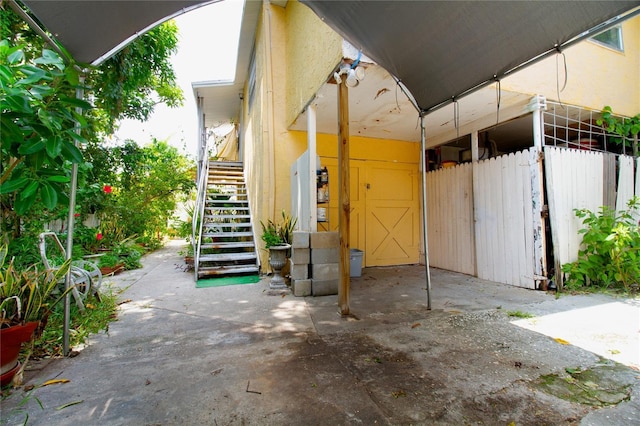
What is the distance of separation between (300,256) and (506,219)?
3461mm

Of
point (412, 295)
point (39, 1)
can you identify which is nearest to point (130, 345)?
point (39, 1)

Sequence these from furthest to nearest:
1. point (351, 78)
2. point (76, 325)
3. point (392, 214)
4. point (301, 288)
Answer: point (392, 214), point (301, 288), point (351, 78), point (76, 325)

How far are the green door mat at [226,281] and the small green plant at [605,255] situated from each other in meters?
4.95

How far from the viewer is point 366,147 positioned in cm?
615

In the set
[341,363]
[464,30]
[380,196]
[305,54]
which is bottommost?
[341,363]

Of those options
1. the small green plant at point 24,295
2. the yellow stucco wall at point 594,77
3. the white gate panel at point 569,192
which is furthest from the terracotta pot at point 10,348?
the white gate panel at point 569,192

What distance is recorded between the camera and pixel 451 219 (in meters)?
5.76

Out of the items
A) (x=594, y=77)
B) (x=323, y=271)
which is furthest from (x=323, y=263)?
(x=594, y=77)

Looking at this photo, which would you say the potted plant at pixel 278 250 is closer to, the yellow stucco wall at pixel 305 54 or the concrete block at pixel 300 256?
the concrete block at pixel 300 256

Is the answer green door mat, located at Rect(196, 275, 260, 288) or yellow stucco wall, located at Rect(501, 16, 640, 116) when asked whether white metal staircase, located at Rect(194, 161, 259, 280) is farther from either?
yellow stucco wall, located at Rect(501, 16, 640, 116)

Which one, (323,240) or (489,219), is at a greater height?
(489,219)

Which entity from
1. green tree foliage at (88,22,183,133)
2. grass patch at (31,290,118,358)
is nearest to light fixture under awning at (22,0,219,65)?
green tree foliage at (88,22,183,133)

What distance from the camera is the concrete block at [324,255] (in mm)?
4070

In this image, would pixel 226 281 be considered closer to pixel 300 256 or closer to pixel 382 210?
pixel 300 256
